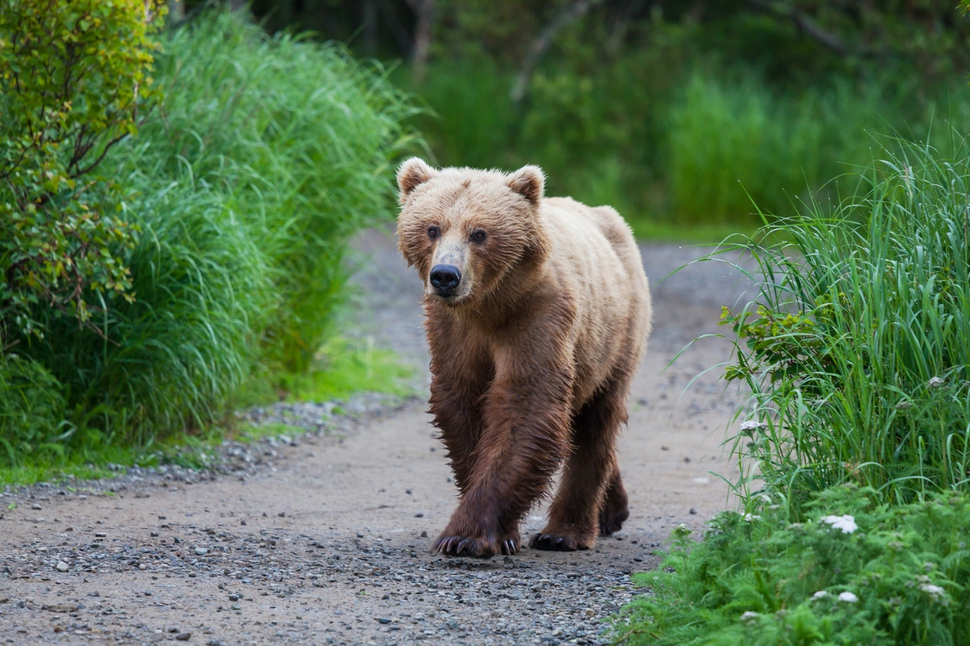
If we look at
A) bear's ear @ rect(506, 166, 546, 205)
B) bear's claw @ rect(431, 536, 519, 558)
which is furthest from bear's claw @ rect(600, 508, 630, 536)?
bear's ear @ rect(506, 166, 546, 205)

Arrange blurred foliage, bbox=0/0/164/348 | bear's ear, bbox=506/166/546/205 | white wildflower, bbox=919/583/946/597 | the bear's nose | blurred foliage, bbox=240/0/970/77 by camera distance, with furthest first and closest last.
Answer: blurred foliage, bbox=240/0/970/77 → blurred foliage, bbox=0/0/164/348 → bear's ear, bbox=506/166/546/205 → the bear's nose → white wildflower, bbox=919/583/946/597

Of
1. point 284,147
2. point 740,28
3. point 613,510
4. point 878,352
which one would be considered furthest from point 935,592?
point 740,28

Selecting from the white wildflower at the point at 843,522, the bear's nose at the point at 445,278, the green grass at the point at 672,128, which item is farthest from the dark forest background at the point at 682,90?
the white wildflower at the point at 843,522

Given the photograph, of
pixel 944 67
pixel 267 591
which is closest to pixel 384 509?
pixel 267 591

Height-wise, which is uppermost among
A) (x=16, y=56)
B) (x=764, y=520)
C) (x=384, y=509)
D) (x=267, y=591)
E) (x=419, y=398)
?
(x=16, y=56)

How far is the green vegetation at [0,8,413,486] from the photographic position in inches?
230

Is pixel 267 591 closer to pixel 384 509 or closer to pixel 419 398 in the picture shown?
pixel 384 509

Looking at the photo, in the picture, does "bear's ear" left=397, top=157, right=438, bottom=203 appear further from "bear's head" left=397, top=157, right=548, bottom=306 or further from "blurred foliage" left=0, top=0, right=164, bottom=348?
"blurred foliage" left=0, top=0, right=164, bottom=348

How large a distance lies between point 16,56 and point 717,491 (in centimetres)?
429

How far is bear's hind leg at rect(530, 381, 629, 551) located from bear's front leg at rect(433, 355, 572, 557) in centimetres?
41

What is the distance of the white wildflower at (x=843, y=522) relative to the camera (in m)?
3.05

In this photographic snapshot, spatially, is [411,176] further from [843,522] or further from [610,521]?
[843,522]

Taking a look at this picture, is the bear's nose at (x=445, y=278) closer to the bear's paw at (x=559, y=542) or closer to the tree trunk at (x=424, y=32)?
the bear's paw at (x=559, y=542)

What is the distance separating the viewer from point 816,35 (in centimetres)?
1761
